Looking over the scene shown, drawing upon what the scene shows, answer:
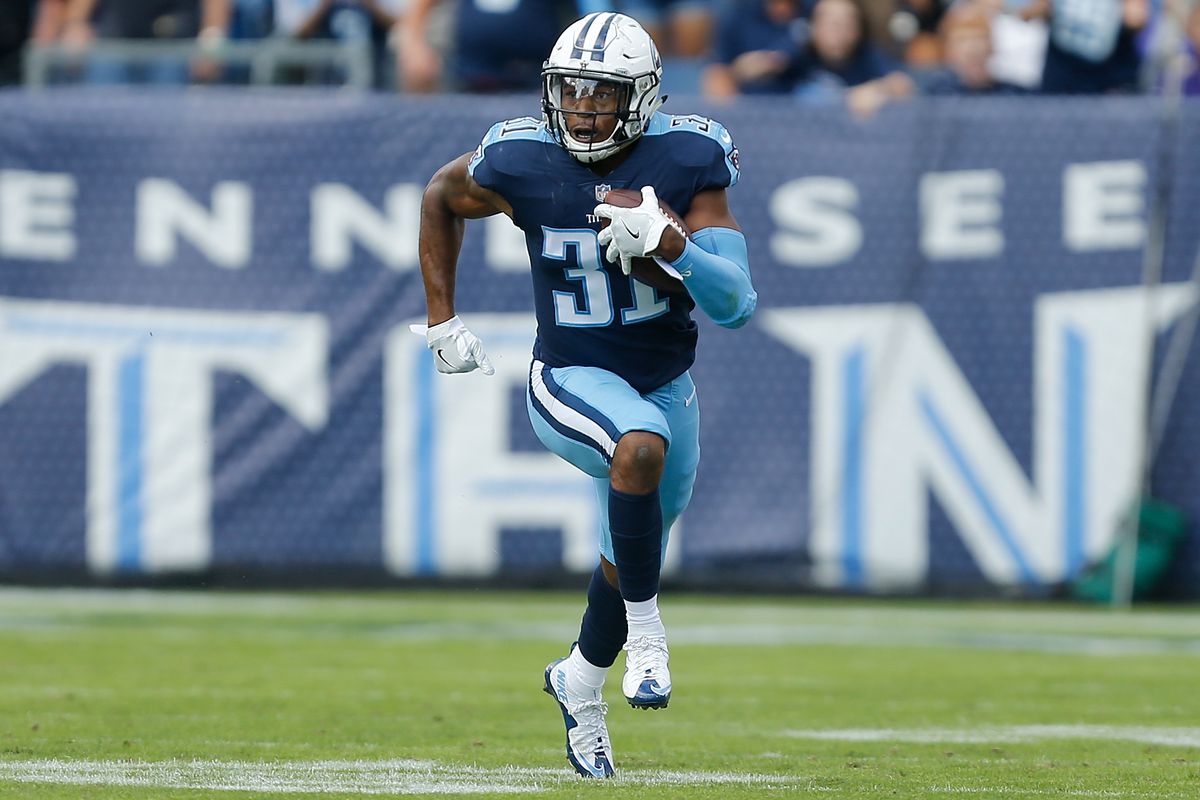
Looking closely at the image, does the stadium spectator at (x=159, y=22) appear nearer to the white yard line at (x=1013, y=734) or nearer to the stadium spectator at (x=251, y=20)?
the stadium spectator at (x=251, y=20)

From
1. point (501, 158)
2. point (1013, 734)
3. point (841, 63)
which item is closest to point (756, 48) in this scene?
point (841, 63)

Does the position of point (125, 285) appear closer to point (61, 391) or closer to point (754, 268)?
point (61, 391)

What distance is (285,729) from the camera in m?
5.58

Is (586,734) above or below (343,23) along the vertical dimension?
below

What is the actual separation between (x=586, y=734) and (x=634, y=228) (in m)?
1.20

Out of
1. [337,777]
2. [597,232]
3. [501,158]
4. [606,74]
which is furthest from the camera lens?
[501,158]

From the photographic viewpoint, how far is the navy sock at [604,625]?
4.95m

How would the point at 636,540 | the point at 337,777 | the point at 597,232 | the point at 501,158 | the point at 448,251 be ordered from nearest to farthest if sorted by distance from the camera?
the point at 337,777 → the point at 636,540 → the point at 597,232 → the point at 501,158 → the point at 448,251

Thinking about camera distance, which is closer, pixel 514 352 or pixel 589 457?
pixel 589 457

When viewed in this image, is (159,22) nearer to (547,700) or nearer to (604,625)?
(547,700)

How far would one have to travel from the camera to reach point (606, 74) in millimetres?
4746

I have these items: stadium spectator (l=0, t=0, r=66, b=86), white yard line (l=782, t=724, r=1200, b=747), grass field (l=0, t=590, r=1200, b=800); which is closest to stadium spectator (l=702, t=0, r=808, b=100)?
grass field (l=0, t=590, r=1200, b=800)

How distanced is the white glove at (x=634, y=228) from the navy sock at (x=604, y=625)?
0.81 m

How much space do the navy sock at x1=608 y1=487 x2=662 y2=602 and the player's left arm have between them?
0.45 metres
